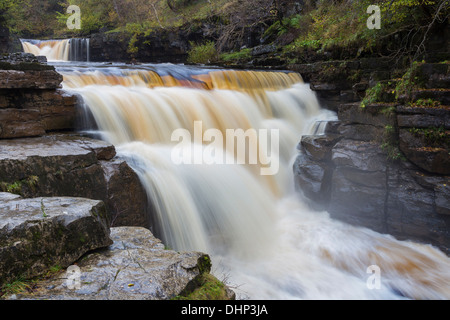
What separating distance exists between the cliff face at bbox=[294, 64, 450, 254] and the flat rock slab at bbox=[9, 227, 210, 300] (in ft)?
13.7

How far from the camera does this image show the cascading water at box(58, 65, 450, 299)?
409 centimetres

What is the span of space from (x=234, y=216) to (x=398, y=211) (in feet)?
9.94

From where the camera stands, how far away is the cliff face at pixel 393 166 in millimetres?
4953

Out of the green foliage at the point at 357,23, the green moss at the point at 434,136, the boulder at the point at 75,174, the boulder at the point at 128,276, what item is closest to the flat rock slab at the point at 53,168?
the boulder at the point at 75,174

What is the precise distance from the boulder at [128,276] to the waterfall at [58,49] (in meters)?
14.0

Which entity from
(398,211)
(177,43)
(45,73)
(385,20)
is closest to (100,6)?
(177,43)

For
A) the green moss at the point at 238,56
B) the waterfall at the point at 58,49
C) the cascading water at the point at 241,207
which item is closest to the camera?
the cascading water at the point at 241,207

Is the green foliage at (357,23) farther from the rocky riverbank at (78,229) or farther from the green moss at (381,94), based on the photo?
the rocky riverbank at (78,229)

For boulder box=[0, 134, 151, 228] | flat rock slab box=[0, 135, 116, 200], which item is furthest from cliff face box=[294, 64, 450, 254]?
flat rock slab box=[0, 135, 116, 200]

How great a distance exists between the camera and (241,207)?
205 inches

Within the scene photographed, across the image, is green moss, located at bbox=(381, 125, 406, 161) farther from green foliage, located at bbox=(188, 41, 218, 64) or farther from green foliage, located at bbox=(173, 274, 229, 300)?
green foliage, located at bbox=(188, 41, 218, 64)

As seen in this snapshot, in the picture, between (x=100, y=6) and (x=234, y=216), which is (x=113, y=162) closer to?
(x=234, y=216)

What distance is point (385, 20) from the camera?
22.0 ft

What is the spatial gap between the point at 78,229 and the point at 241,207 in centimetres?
334
